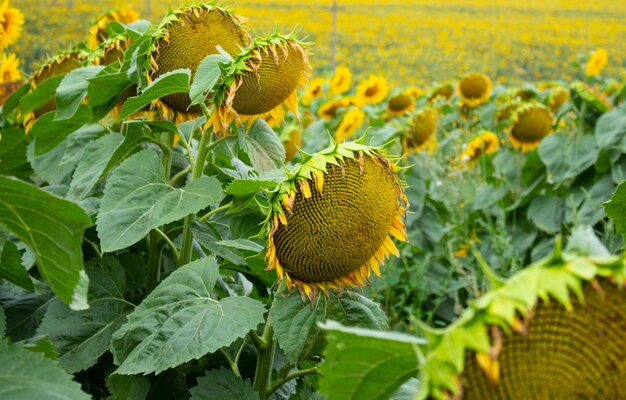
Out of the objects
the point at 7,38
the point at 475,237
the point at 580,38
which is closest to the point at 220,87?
the point at 7,38

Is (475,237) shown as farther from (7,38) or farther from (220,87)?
(220,87)

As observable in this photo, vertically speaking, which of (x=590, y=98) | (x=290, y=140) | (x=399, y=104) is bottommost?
(x=399, y=104)

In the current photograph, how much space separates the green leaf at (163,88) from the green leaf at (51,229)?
36cm

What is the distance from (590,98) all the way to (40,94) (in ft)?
5.46

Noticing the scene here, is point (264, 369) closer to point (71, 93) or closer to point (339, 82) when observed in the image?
point (71, 93)

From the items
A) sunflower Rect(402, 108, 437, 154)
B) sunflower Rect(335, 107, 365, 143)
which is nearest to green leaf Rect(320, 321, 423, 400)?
sunflower Rect(402, 108, 437, 154)

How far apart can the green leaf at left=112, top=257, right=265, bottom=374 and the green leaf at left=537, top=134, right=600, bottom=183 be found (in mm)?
1663

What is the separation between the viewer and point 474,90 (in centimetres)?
338

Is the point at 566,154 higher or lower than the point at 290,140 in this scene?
higher

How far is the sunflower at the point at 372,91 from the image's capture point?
361 centimetres

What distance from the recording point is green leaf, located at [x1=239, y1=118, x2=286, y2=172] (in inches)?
35.8

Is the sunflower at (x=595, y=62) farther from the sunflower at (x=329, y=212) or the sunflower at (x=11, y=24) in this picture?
the sunflower at (x=329, y=212)

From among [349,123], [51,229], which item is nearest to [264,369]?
[51,229]

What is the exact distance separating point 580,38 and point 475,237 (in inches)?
226
